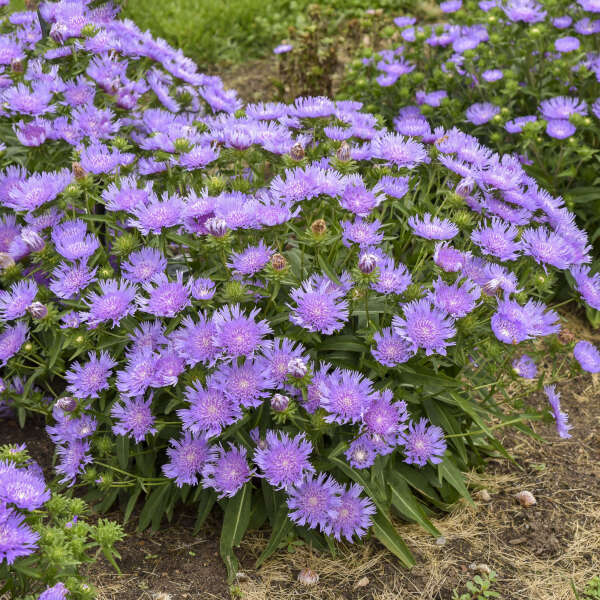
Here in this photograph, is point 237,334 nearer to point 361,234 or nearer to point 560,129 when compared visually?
point 361,234

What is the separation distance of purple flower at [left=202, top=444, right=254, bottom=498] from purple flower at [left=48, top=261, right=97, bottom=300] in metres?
0.77

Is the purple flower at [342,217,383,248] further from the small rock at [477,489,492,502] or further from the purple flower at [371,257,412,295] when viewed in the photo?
the small rock at [477,489,492,502]

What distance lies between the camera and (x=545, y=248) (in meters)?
2.76

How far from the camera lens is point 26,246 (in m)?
2.72

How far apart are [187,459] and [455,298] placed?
110 cm

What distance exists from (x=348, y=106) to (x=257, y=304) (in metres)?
1.31

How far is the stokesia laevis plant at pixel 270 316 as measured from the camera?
7.82 ft

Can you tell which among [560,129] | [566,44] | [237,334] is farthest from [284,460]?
[566,44]

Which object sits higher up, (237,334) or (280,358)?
(237,334)

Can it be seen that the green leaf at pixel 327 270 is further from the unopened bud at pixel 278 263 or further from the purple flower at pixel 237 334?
the purple flower at pixel 237 334

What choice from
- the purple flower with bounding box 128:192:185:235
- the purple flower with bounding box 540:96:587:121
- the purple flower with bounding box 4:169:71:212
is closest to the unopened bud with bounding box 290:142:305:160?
the purple flower with bounding box 128:192:185:235

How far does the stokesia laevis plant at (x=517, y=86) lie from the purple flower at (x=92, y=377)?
6.63ft

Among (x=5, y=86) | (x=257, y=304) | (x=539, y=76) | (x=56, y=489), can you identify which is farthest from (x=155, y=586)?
(x=539, y=76)

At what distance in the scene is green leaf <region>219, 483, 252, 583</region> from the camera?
2.54 m
